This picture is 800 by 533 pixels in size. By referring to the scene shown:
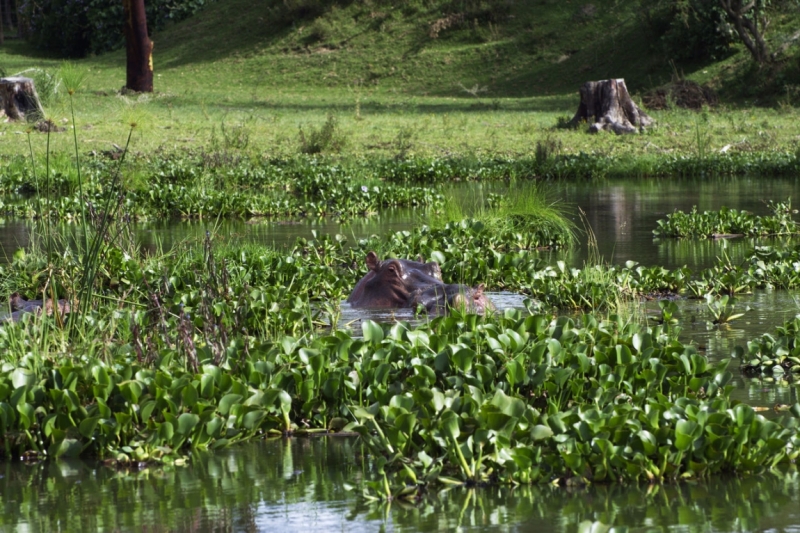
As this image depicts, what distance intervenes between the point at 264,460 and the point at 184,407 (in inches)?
15.2

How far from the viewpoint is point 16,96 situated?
19.1m

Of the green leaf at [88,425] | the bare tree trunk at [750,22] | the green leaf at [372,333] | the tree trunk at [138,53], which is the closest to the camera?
the green leaf at [88,425]

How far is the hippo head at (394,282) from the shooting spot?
7.28m

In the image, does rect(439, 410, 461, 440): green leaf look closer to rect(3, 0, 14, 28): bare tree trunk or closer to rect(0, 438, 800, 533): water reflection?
rect(0, 438, 800, 533): water reflection

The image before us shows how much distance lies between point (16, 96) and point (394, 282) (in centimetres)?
1366

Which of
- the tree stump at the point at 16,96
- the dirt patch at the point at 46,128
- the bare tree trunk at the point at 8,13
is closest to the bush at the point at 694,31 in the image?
the dirt patch at the point at 46,128

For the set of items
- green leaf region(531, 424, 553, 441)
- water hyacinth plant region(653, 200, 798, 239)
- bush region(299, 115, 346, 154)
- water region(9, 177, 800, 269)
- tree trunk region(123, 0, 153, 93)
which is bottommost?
water region(9, 177, 800, 269)

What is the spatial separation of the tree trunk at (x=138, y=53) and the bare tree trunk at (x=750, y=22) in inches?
501

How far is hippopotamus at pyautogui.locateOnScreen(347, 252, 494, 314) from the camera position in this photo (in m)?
6.97

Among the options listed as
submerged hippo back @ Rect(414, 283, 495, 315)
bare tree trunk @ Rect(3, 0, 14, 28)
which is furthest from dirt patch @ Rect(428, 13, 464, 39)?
submerged hippo back @ Rect(414, 283, 495, 315)

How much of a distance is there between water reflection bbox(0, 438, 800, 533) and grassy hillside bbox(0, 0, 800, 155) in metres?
14.0

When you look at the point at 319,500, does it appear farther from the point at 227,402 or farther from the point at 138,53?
the point at 138,53

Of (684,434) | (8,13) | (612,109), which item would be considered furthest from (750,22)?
(8,13)

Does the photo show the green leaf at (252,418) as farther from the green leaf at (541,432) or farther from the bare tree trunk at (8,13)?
the bare tree trunk at (8,13)
